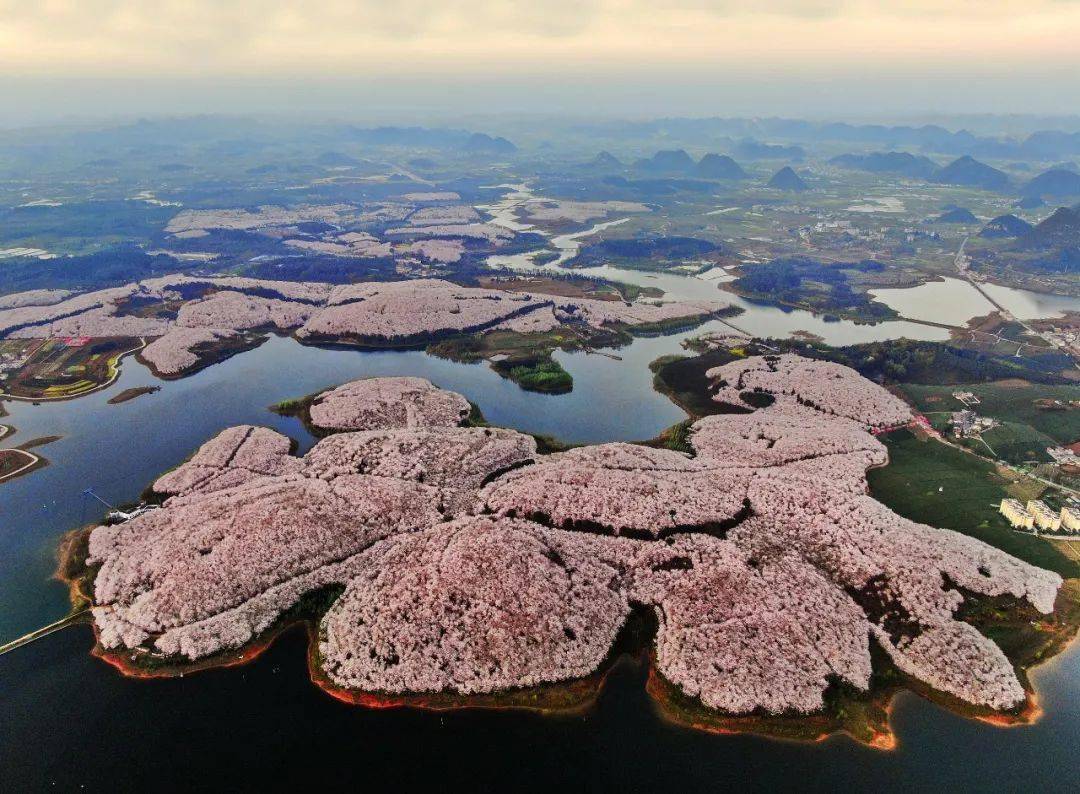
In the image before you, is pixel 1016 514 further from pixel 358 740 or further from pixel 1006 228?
pixel 1006 228

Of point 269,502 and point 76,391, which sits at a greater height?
point 269,502

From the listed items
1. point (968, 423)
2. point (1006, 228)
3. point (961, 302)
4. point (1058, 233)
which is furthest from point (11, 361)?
point (1006, 228)

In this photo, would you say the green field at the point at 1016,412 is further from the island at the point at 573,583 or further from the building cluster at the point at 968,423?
the island at the point at 573,583

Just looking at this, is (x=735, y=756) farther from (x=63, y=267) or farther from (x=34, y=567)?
(x=63, y=267)

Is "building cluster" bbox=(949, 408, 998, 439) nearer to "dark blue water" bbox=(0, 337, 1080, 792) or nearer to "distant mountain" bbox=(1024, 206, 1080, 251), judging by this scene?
"dark blue water" bbox=(0, 337, 1080, 792)

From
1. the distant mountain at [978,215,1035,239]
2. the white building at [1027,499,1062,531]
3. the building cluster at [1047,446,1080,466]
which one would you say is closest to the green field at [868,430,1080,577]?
the white building at [1027,499,1062,531]

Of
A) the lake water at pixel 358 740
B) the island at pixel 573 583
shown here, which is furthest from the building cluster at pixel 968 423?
the lake water at pixel 358 740

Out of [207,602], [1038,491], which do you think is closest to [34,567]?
[207,602]
